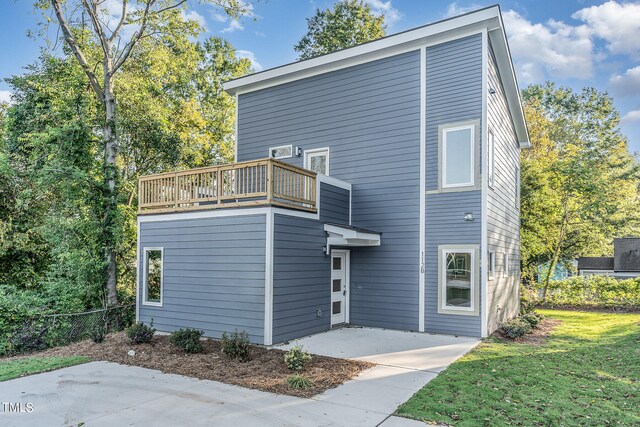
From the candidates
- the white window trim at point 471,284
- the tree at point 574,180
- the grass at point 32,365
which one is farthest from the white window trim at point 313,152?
the tree at point 574,180

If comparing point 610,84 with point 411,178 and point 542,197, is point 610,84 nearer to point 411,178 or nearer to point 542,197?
point 542,197

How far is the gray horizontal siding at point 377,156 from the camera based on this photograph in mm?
9938

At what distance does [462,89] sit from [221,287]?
702 cm

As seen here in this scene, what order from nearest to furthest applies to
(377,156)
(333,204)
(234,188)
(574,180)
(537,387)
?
(537,387) < (234,188) < (333,204) < (377,156) < (574,180)

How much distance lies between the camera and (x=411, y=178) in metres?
9.98

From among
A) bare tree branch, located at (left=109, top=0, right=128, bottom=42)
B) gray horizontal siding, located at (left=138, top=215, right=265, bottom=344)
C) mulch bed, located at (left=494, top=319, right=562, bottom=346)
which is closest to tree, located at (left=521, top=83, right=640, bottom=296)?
mulch bed, located at (left=494, top=319, right=562, bottom=346)

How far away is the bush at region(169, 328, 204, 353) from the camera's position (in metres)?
7.44

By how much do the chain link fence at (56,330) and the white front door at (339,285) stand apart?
17.0 feet

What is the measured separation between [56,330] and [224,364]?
481 centimetres

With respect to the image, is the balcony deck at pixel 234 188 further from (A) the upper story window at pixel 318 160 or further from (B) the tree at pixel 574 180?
(B) the tree at pixel 574 180

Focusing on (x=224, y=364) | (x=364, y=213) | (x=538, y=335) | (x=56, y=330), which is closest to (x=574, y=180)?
(x=538, y=335)

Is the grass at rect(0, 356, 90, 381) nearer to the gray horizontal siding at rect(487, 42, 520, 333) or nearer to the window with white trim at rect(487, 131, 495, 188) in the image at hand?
the gray horizontal siding at rect(487, 42, 520, 333)

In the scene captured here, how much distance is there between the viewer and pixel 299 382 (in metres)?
5.66

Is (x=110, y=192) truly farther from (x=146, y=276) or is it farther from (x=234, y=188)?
(x=234, y=188)
